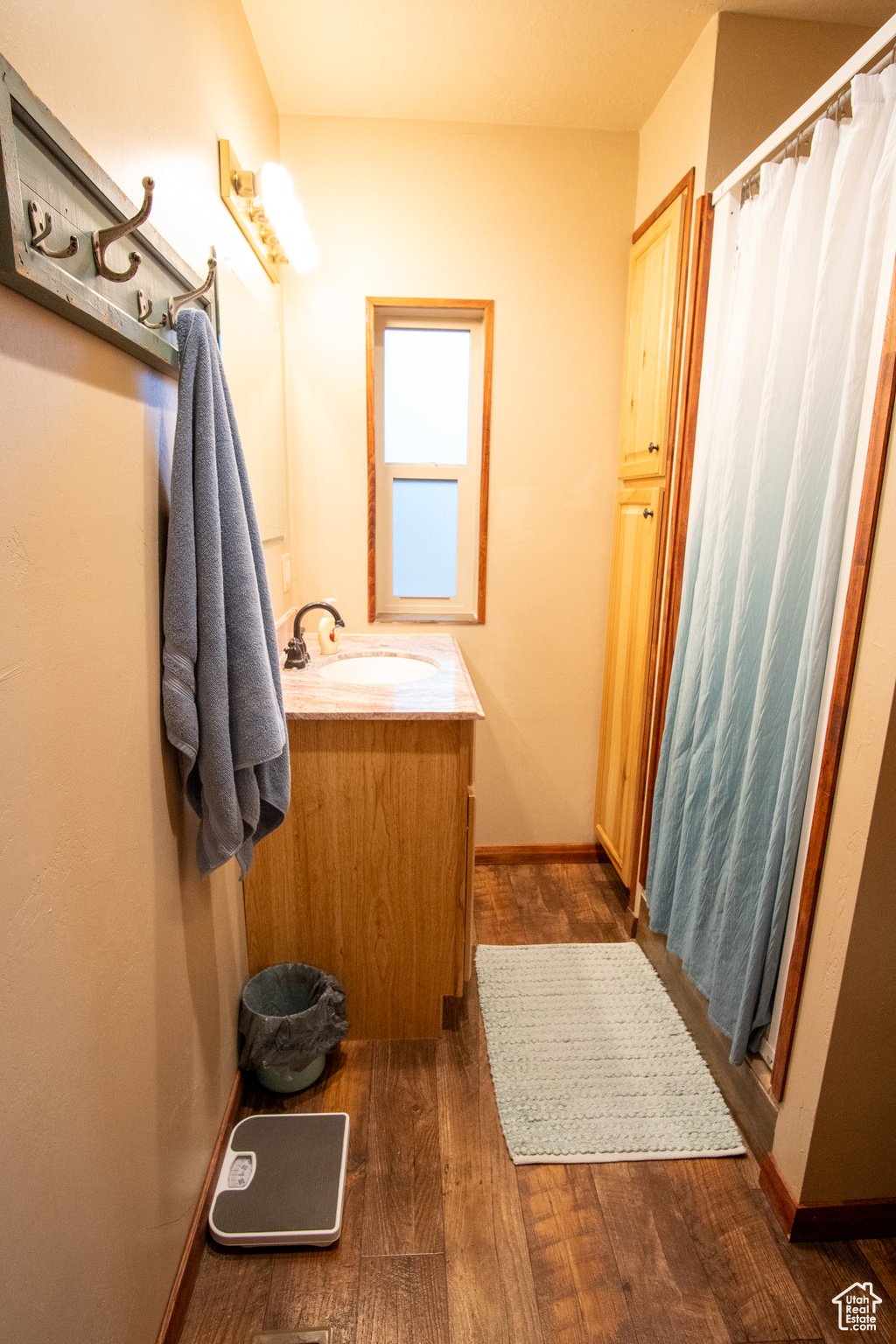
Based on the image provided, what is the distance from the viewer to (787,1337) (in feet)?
3.86

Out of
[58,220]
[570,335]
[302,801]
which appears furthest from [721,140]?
[302,801]

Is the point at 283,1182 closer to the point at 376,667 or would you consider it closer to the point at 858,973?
the point at 858,973

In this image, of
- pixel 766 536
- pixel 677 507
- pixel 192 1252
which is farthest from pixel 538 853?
pixel 192 1252

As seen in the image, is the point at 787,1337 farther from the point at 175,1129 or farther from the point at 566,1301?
the point at 175,1129

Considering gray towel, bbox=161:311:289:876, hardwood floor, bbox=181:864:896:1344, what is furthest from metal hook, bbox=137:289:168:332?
hardwood floor, bbox=181:864:896:1344

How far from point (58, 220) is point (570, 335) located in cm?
196

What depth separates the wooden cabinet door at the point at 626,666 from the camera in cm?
218

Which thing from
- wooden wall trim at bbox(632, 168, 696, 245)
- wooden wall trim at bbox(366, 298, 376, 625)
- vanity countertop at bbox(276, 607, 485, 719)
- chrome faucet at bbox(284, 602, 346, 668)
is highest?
wooden wall trim at bbox(632, 168, 696, 245)

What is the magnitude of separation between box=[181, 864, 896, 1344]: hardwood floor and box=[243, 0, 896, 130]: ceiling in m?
2.62

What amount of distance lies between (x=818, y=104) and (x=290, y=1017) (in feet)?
6.79

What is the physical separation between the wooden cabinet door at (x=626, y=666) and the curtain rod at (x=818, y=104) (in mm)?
760

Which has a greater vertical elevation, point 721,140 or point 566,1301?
point 721,140

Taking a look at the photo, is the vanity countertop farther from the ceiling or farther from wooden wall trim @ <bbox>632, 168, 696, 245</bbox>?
the ceiling

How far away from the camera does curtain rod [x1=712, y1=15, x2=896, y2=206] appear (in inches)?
44.6
